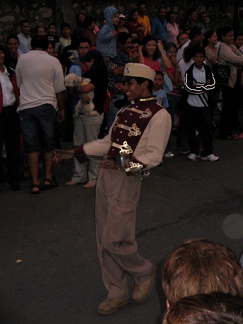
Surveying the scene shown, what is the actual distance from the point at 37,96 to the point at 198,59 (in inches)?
110

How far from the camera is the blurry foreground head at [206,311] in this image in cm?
207

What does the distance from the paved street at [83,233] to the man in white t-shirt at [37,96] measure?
594 mm

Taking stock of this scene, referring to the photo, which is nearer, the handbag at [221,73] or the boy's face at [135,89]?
the boy's face at [135,89]

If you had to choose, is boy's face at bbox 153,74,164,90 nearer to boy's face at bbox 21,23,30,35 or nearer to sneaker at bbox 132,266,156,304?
boy's face at bbox 21,23,30,35

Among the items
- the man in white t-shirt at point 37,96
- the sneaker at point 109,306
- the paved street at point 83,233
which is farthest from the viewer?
the man in white t-shirt at point 37,96

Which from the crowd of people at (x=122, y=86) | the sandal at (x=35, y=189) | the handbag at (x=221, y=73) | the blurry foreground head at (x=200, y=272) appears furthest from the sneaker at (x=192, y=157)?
the blurry foreground head at (x=200, y=272)

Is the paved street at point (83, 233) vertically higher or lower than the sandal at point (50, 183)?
higher

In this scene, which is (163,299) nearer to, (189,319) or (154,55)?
(189,319)

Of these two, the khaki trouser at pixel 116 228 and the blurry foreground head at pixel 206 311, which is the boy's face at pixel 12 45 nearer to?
the khaki trouser at pixel 116 228

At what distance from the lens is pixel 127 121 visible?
5.34 metres

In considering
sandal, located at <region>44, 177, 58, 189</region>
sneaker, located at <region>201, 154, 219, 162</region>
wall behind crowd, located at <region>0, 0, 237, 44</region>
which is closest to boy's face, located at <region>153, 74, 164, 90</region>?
sneaker, located at <region>201, 154, 219, 162</region>

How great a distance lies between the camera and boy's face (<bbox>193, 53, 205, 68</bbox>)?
9899 millimetres

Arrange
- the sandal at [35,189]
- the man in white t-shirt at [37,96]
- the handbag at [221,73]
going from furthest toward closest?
the handbag at [221,73] < the sandal at [35,189] < the man in white t-shirt at [37,96]

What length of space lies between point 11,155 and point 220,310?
6847mm
